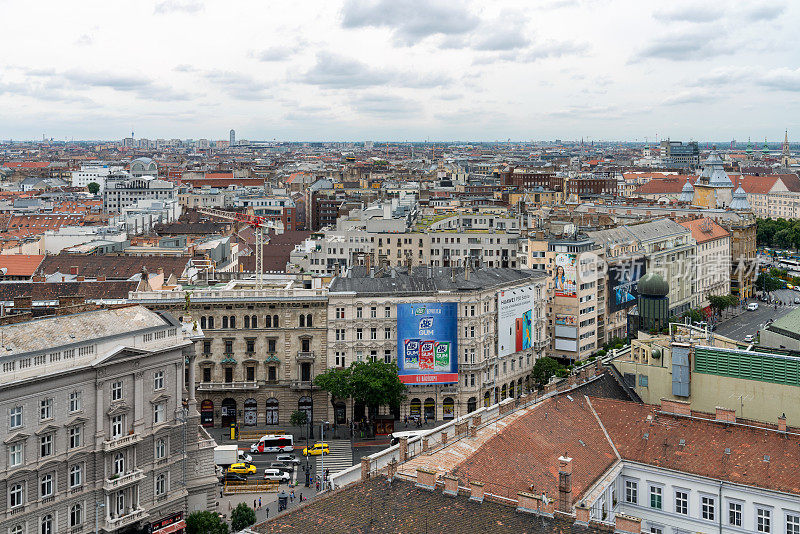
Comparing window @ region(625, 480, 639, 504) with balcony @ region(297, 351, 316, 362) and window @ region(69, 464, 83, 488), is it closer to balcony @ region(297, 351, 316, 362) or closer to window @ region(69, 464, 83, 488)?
window @ region(69, 464, 83, 488)

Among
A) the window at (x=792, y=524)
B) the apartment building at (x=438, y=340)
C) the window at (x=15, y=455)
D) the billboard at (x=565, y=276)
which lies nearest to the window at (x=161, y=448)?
the window at (x=15, y=455)

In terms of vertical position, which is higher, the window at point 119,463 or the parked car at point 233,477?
the window at point 119,463

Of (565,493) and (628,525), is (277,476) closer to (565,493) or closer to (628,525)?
(565,493)

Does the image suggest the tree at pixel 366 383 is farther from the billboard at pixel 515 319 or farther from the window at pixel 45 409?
the window at pixel 45 409

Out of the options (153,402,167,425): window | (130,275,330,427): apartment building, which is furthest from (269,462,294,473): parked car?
(153,402,167,425): window

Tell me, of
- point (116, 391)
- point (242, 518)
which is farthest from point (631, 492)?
point (116, 391)

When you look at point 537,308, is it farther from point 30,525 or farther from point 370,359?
point 30,525
